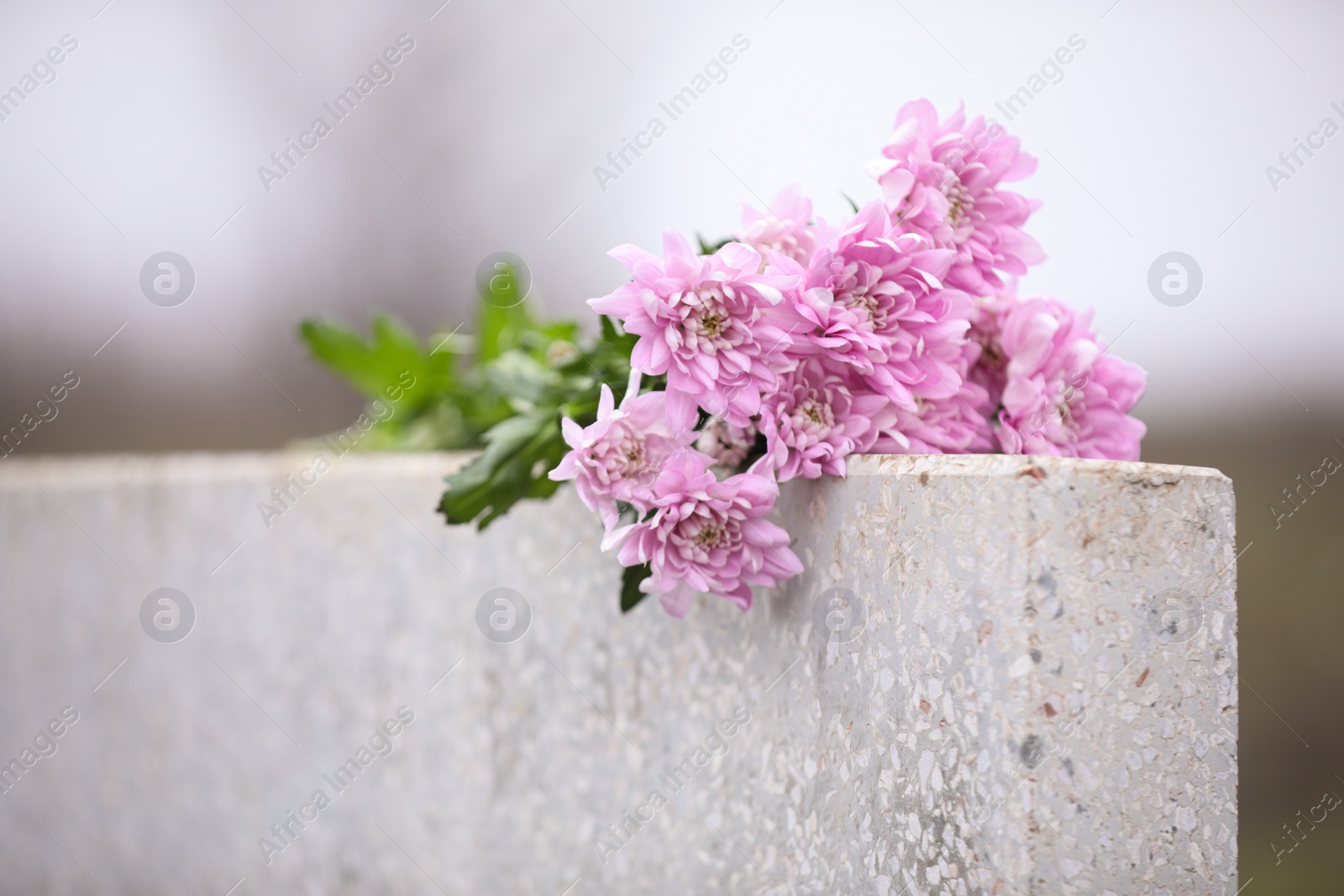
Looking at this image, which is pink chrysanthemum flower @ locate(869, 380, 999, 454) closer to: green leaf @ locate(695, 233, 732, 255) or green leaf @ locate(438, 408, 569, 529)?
green leaf @ locate(695, 233, 732, 255)

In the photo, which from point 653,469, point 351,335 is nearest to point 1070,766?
point 653,469

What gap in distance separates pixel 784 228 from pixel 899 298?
116 mm

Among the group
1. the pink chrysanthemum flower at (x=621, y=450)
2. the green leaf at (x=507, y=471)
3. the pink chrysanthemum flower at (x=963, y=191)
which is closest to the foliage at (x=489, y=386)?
the green leaf at (x=507, y=471)

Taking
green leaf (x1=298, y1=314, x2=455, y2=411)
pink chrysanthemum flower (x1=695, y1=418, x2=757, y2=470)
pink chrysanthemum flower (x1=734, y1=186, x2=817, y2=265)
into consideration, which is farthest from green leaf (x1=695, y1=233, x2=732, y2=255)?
green leaf (x1=298, y1=314, x2=455, y2=411)

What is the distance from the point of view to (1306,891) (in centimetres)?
156

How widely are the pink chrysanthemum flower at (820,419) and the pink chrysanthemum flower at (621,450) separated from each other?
0.08 meters

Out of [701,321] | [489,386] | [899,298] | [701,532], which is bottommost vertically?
[489,386]

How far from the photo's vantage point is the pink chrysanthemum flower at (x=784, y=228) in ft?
2.17

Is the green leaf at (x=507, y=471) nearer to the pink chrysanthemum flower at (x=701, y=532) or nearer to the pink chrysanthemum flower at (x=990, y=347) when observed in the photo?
the pink chrysanthemum flower at (x=701, y=532)

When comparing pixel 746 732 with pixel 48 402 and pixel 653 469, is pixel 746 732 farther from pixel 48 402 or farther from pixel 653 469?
pixel 48 402

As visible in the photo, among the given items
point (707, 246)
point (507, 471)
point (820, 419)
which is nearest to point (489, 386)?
point (507, 471)

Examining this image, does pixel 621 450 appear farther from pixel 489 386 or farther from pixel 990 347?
pixel 489 386

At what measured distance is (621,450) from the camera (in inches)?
23.3

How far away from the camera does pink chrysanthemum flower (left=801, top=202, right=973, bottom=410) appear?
0.59m
